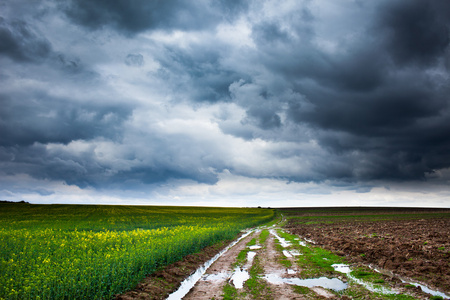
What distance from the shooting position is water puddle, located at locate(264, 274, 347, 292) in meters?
11.7

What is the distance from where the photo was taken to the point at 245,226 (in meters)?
47.1

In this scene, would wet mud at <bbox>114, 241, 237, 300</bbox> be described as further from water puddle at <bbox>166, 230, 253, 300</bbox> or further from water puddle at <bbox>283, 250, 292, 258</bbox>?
water puddle at <bbox>283, 250, 292, 258</bbox>

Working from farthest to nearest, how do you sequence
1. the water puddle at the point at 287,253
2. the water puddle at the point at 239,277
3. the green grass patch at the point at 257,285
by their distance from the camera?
the water puddle at the point at 287,253
the water puddle at the point at 239,277
the green grass patch at the point at 257,285

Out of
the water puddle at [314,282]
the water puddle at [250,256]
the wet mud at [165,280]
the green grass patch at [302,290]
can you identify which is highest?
the green grass patch at [302,290]

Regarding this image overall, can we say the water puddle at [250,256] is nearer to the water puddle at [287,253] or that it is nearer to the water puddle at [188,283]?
the water puddle at [287,253]

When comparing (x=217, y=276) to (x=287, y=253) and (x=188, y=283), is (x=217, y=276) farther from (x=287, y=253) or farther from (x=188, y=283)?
(x=287, y=253)

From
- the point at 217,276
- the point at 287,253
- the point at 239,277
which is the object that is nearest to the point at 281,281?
the point at 239,277

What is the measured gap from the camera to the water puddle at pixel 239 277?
12.3 m

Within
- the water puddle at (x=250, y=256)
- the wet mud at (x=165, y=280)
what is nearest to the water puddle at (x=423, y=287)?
the water puddle at (x=250, y=256)

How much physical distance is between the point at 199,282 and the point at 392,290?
822 centimetres

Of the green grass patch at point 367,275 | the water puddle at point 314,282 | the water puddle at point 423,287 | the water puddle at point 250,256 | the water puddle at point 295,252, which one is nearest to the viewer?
the water puddle at point 423,287

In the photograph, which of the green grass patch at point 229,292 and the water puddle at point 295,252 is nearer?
the green grass patch at point 229,292

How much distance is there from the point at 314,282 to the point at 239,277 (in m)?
3.56

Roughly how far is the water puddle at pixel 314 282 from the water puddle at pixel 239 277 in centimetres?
109
